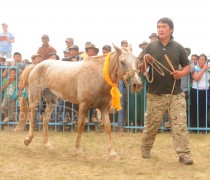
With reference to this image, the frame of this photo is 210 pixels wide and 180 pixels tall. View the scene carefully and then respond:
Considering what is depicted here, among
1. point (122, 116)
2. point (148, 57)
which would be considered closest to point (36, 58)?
point (122, 116)

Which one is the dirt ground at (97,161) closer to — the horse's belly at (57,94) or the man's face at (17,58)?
the horse's belly at (57,94)

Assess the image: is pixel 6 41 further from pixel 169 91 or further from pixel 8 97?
pixel 169 91

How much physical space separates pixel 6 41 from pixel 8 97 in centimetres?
320

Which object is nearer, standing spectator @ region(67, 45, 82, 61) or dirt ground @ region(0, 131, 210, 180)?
dirt ground @ region(0, 131, 210, 180)

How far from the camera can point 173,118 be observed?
18.2 feet

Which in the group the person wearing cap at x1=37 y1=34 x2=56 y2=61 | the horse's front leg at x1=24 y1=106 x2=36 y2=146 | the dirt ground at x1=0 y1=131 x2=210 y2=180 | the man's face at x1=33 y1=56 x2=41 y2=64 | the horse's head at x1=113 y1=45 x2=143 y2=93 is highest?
the person wearing cap at x1=37 y1=34 x2=56 y2=61

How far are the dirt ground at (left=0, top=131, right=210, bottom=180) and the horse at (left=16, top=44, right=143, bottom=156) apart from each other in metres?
0.33

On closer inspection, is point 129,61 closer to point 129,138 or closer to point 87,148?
point 87,148

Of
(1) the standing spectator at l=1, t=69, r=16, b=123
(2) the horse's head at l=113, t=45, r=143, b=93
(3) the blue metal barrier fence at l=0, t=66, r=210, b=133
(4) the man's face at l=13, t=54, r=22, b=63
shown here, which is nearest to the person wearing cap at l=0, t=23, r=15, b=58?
(4) the man's face at l=13, t=54, r=22, b=63

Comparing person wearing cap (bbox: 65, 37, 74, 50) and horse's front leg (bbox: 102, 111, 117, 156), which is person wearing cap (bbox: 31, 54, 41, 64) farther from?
horse's front leg (bbox: 102, 111, 117, 156)

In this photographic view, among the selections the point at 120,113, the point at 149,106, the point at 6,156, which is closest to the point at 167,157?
the point at 149,106

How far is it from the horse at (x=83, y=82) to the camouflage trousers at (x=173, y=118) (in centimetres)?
38

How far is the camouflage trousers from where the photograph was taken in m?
5.50

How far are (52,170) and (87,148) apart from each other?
76.3 inches
